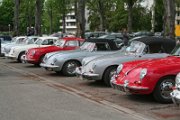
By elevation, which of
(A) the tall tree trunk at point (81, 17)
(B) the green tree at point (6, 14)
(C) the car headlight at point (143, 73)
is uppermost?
(B) the green tree at point (6, 14)

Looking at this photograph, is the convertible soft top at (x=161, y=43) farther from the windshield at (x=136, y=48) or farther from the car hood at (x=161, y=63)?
the car hood at (x=161, y=63)

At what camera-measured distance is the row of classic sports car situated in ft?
32.7

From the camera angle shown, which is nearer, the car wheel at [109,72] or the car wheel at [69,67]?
the car wheel at [109,72]

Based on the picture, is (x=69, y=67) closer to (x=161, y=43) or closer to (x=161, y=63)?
(x=161, y=43)

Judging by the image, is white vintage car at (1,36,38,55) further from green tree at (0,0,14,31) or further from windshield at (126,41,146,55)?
green tree at (0,0,14,31)

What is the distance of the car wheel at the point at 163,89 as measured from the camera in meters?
10.0

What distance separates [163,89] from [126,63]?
1452 mm

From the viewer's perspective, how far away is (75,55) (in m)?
16.3

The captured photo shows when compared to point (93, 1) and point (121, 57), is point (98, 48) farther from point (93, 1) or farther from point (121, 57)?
point (93, 1)

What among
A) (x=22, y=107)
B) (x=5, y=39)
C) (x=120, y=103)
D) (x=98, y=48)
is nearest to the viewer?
(x=22, y=107)

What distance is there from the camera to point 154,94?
10.1m

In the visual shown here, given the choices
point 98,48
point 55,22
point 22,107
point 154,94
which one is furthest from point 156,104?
point 55,22

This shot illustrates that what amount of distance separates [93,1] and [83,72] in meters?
56.5

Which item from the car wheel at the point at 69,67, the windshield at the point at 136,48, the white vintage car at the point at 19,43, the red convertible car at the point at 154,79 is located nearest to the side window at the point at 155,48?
the windshield at the point at 136,48
